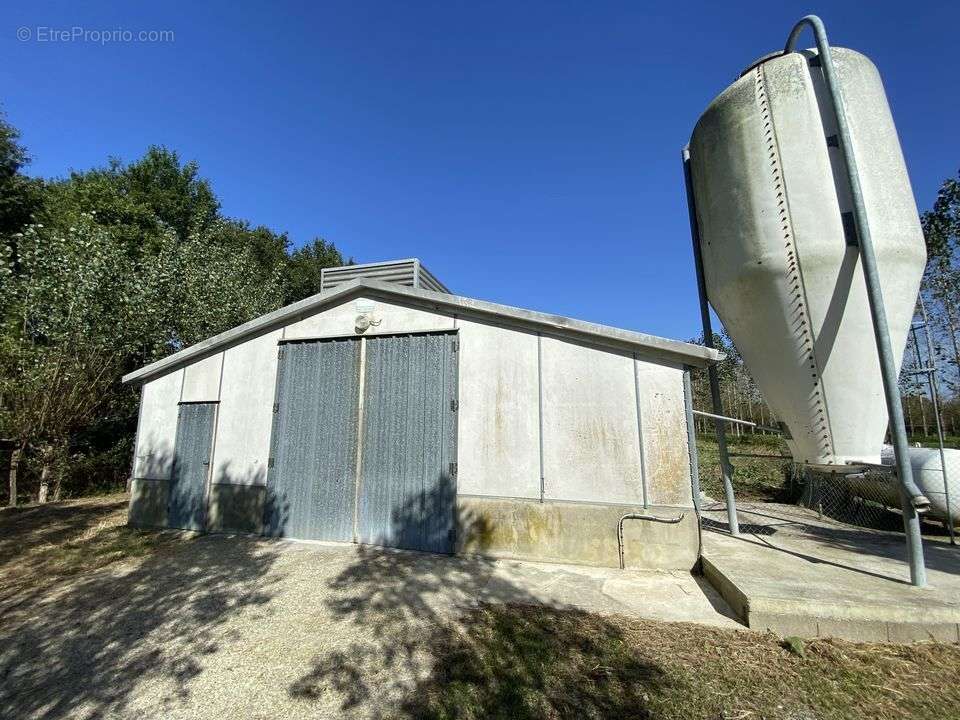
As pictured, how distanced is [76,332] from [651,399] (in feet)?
44.8

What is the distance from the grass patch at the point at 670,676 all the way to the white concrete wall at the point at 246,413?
4.66 m

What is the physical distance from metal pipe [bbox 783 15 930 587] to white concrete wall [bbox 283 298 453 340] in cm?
472

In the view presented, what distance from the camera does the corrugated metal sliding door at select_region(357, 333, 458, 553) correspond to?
5988mm

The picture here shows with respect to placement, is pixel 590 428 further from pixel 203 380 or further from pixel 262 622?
pixel 203 380

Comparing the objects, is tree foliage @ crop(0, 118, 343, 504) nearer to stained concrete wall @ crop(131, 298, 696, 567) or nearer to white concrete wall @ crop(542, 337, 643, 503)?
stained concrete wall @ crop(131, 298, 696, 567)

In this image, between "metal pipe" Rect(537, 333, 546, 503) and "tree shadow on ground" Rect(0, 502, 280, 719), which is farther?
"metal pipe" Rect(537, 333, 546, 503)

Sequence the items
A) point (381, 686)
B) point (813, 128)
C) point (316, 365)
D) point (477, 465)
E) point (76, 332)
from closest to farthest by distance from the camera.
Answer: point (381, 686) < point (813, 128) < point (477, 465) < point (316, 365) < point (76, 332)

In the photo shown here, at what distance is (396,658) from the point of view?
3.40 m

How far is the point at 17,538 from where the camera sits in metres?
7.00

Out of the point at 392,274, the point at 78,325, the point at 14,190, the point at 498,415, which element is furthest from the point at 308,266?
the point at 498,415

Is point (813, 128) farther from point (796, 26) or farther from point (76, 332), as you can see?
point (76, 332)

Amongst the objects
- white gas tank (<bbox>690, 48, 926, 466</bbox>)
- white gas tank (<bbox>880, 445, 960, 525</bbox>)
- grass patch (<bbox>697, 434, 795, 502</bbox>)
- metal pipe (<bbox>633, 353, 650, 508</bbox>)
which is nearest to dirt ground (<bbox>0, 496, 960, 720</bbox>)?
metal pipe (<bbox>633, 353, 650, 508</bbox>)

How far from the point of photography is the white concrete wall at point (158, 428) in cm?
765

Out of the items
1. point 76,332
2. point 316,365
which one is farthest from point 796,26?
point 76,332
